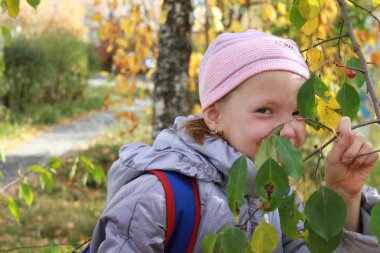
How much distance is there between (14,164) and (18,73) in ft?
12.0

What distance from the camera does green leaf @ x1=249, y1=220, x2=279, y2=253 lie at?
3.63 ft

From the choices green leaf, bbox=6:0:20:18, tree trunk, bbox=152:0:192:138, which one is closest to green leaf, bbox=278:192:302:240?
green leaf, bbox=6:0:20:18

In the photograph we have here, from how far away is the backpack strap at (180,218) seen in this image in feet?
4.61

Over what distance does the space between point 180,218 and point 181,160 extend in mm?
159

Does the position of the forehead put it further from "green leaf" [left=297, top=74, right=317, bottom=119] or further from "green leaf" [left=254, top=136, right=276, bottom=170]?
"green leaf" [left=254, top=136, right=276, bottom=170]

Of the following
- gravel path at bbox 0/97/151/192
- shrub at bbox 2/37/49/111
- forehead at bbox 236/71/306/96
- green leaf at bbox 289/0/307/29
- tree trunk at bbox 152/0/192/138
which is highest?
green leaf at bbox 289/0/307/29

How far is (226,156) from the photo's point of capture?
58.9 inches

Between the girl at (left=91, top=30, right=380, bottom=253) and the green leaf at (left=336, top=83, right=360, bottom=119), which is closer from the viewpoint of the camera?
the green leaf at (left=336, top=83, right=360, bottom=119)

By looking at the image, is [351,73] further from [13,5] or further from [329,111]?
[13,5]

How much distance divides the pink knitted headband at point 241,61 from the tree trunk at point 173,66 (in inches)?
102

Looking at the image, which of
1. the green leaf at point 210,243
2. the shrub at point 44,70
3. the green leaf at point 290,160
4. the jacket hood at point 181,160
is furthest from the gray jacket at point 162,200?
the shrub at point 44,70

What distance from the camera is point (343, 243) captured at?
1402 millimetres

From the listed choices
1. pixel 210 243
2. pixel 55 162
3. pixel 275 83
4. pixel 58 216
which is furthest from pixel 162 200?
pixel 58 216

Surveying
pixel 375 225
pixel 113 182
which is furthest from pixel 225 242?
pixel 113 182
